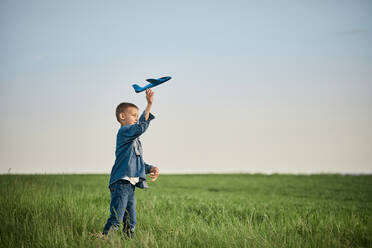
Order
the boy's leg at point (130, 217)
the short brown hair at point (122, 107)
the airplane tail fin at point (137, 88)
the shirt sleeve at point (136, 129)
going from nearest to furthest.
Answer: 1. the shirt sleeve at point (136, 129)
2. the airplane tail fin at point (137, 88)
3. the boy's leg at point (130, 217)
4. the short brown hair at point (122, 107)

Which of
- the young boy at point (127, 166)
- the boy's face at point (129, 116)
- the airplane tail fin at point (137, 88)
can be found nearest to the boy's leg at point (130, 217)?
the young boy at point (127, 166)

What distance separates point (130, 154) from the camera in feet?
16.8

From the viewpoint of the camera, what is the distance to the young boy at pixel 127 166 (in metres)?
4.93

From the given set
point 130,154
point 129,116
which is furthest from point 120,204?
point 129,116

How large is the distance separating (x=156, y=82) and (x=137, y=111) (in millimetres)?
698

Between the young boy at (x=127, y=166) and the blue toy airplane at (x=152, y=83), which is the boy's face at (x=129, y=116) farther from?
the blue toy airplane at (x=152, y=83)

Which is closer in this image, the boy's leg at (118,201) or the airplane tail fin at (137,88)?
the boy's leg at (118,201)

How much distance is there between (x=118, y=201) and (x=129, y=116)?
1.32 meters

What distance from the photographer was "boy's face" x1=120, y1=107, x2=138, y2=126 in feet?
→ 17.1

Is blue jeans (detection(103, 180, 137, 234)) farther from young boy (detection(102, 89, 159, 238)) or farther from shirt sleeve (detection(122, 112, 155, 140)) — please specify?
shirt sleeve (detection(122, 112, 155, 140))

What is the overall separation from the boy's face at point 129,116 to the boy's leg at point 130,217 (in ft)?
3.73

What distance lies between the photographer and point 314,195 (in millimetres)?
14797

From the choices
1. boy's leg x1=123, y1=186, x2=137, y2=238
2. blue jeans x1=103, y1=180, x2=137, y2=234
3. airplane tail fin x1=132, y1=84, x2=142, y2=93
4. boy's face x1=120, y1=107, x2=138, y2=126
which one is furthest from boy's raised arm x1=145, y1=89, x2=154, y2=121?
boy's leg x1=123, y1=186, x2=137, y2=238

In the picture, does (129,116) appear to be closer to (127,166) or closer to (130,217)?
(127,166)
